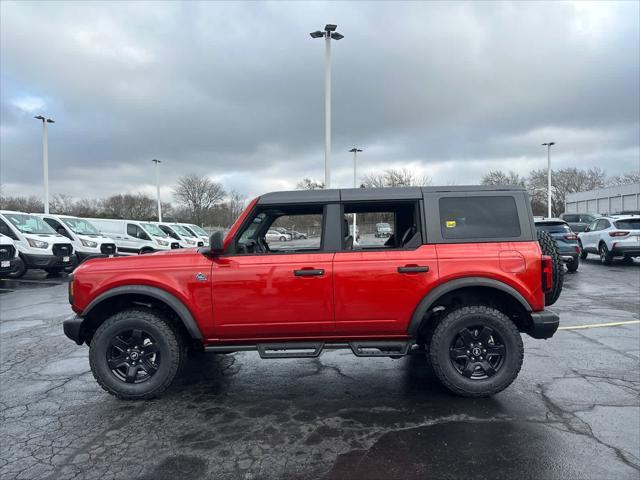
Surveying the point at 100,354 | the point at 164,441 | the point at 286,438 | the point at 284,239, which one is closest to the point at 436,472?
the point at 286,438

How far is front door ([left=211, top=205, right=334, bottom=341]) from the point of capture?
156 inches

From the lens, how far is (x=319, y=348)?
4.02 metres

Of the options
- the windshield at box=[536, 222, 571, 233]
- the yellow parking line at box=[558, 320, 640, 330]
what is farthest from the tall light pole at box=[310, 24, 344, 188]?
the yellow parking line at box=[558, 320, 640, 330]

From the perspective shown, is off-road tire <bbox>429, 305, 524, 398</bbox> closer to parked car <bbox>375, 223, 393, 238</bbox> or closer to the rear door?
the rear door

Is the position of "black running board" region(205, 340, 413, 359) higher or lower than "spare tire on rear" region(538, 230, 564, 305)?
lower

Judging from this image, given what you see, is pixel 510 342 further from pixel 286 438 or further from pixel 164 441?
pixel 164 441

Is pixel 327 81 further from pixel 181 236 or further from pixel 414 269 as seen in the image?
pixel 414 269

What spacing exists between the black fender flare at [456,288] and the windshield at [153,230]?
1919 cm

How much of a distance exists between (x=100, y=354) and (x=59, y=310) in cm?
575

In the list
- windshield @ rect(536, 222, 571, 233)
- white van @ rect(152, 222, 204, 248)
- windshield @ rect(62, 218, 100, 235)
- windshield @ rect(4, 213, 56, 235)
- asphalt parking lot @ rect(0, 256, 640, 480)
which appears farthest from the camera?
white van @ rect(152, 222, 204, 248)

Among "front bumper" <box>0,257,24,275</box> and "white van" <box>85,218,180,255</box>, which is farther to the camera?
"white van" <box>85,218,180,255</box>

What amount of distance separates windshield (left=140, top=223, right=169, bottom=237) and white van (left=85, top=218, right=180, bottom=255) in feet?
0.63

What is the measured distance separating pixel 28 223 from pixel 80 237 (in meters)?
1.86

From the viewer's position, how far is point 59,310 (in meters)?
8.80
